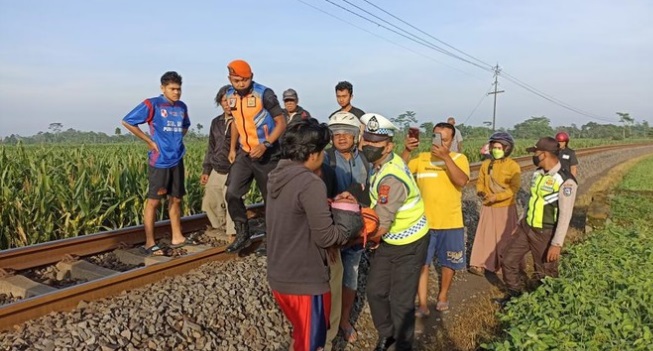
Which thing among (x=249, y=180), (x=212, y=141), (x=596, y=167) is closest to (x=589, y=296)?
(x=249, y=180)

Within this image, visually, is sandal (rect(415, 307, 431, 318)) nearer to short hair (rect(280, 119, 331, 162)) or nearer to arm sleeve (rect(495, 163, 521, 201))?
arm sleeve (rect(495, 163, 521, 201))

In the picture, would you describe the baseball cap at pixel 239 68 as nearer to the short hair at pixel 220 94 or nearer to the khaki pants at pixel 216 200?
the short hair at pixel 220 94

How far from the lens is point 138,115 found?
17.0 feet

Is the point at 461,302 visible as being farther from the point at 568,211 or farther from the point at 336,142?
the point at 336,142

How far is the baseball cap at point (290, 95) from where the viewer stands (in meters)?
6.67

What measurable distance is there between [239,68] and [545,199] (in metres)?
3.39

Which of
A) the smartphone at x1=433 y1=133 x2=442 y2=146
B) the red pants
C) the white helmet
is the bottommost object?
the red pants

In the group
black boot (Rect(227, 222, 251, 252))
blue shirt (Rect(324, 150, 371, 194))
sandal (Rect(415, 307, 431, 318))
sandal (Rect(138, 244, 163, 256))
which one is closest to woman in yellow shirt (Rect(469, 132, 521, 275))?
sandal (Rect(415, 307, 431, 318))

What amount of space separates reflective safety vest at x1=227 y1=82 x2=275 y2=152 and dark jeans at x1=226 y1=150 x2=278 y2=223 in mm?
187

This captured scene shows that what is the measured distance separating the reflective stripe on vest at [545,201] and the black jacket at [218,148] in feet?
12.3

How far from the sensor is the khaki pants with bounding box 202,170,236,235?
645 cm

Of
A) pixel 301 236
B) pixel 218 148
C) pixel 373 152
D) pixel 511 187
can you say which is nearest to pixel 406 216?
pixel 373 152

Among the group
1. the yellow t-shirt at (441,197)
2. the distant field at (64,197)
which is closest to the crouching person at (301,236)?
the yellow t-shirt at (441,197)

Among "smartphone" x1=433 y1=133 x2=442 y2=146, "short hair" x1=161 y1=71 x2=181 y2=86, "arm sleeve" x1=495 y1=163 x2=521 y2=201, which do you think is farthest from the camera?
"arm sleeve" x1=495 y1=163 x2=521 y2=201
